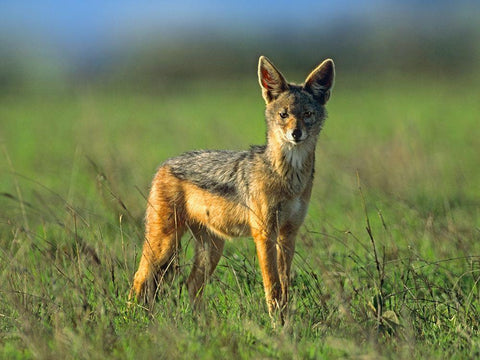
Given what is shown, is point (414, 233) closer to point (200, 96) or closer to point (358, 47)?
point (200, 96)

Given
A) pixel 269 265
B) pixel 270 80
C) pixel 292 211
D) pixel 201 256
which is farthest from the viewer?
pixel 201 256

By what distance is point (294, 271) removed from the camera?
23.0 ft

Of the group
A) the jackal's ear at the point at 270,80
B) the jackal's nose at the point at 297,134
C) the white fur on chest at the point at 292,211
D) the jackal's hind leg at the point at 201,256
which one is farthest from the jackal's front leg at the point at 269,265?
the jackal's ear at the point at 270,80

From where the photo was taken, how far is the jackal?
641cm

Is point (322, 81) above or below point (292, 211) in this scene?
above

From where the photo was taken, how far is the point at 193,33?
2489 inches

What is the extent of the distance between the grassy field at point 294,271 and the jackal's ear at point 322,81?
109 cm

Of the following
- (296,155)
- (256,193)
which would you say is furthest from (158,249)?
Result: (296,155)

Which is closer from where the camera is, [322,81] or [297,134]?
[297,134]

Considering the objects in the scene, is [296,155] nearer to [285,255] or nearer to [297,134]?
[297,134]

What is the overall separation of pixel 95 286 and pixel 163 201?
1.37 metres

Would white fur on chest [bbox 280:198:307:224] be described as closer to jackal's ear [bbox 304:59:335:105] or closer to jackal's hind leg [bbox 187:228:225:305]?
jackal's hind leg [bbox 187:228:225:305]

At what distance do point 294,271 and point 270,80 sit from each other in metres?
1.72

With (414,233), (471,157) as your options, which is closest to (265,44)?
(471,157)
